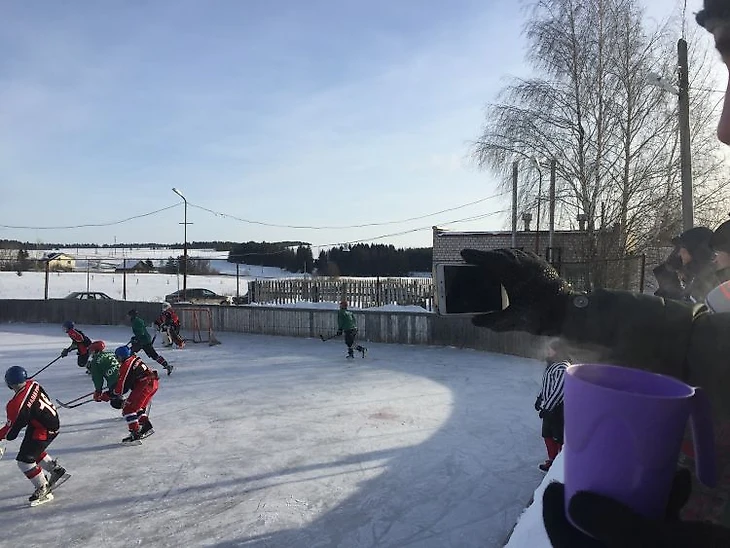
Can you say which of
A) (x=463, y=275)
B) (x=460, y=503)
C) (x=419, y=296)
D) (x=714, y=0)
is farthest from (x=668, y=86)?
(x=419, y=296)

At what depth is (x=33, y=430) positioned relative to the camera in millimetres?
5254

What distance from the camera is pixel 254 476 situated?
555cm

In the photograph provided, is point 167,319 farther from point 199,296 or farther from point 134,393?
point 199,296

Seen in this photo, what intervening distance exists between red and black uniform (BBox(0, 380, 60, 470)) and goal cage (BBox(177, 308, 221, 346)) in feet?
38.4

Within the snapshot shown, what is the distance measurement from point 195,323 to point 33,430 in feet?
41.8

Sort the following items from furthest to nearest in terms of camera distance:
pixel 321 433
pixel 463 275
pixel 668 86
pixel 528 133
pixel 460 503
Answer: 1. pixel 528 133
2. pixel 668 86
3. pixel 321 433
4. pixel 460 503
5. pixel 463 275

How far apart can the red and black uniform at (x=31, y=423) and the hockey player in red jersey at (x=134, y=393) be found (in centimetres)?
128

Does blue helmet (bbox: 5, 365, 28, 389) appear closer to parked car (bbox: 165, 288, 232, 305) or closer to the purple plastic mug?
the purple plastic mug

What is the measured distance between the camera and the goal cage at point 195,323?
1750cm

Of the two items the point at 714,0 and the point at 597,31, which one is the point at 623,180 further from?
the point at 714,0

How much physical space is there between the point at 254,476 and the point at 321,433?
61.7 inches

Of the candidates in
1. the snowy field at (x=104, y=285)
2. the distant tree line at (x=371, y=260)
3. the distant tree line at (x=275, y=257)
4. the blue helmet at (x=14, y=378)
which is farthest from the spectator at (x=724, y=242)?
the distant tree line at (x=275, y=257)

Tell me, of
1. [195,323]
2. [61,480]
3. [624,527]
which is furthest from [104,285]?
[624,527]

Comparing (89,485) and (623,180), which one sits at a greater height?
(623,180)
